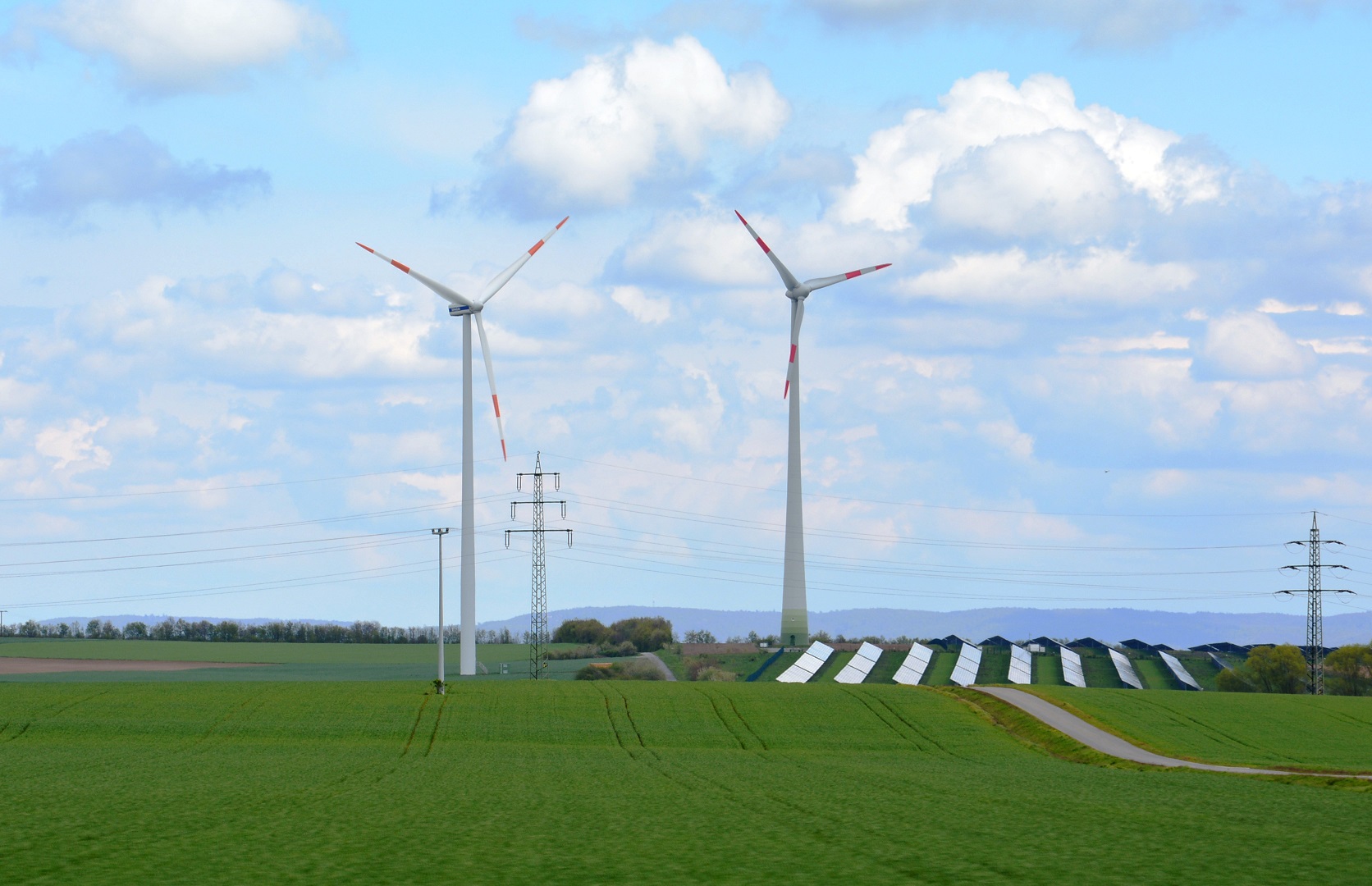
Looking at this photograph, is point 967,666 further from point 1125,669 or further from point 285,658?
point 285,658

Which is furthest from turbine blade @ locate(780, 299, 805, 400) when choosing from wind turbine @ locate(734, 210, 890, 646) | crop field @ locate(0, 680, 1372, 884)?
crop field @ locate(0, 680, 1372, 884)

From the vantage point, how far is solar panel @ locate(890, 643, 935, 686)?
12631cm

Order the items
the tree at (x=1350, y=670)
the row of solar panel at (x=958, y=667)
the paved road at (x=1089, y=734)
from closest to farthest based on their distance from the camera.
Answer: the paved road at (x=1089, y=734) < the row of solar panel at (x=958, y=667) < the tree at (x=1350, y=670)

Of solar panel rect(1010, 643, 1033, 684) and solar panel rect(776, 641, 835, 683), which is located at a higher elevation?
solar panel rect(776, 641, 835, 683)

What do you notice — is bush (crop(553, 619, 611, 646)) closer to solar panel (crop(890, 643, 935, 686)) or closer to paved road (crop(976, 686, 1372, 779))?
solar panel (crop(890, 643, 935, 686))

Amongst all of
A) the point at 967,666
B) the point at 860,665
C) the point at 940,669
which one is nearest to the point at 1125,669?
the point at 967,666

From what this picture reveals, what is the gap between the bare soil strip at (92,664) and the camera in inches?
4537

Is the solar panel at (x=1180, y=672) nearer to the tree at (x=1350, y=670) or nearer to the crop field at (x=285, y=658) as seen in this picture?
the tree at (x=1350, y=670)

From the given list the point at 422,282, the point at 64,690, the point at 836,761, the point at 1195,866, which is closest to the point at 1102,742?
the point at 836,761

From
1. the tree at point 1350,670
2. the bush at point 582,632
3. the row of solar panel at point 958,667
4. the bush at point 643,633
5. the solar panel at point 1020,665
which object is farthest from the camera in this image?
the bush at point 582,632

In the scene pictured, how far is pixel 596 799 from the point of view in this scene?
3819 cm

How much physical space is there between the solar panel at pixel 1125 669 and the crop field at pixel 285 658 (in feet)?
184

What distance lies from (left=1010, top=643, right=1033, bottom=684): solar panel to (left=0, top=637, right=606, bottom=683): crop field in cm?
4470

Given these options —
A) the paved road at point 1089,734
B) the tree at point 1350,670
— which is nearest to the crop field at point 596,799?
the paved road at point 1089,734
